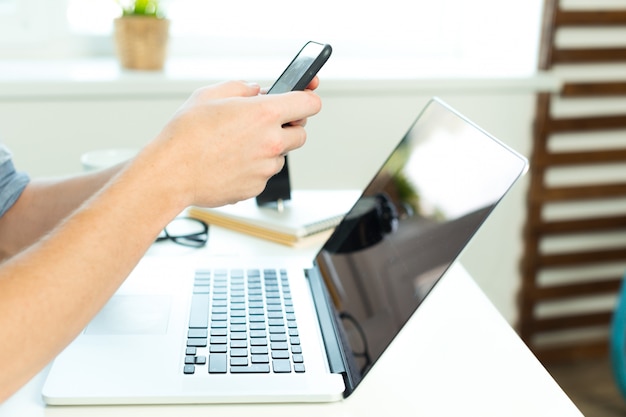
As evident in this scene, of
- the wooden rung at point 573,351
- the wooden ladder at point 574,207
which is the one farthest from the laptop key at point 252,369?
the wooden rung at point 573,351

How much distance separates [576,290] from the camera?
196 centimetres

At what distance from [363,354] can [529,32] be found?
1364mm

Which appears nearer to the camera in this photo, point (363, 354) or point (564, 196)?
point (363, 354)

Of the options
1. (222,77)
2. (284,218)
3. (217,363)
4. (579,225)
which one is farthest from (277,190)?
(579,225)

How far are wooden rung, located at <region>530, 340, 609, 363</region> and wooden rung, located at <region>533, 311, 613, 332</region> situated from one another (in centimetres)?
6

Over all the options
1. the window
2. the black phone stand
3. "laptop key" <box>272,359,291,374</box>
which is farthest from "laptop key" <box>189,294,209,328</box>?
the window

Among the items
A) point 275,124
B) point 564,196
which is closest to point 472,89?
point 564,196

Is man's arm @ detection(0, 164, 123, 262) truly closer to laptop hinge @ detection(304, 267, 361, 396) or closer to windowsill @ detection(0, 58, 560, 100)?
laptop hinge @ detection(304, 267, 361, 396)

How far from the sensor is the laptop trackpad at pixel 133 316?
0.75 m

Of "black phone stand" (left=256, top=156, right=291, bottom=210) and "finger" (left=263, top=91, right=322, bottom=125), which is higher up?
"finger" (left=263, top=91, right=322, bottom=125)

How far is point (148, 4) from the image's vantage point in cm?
164

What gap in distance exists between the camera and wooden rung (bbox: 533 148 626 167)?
186 centimetres

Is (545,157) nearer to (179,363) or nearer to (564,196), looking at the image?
(564,196)

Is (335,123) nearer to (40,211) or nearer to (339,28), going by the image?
(339,28)
